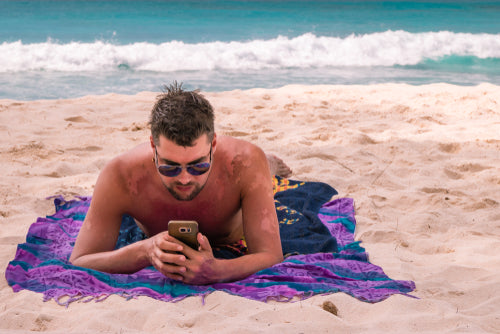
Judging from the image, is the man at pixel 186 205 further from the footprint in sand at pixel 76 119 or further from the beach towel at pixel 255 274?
the footprint in sand at pixel 76 119

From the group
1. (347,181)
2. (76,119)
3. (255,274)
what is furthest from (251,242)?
(76,119)

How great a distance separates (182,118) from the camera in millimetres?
2391

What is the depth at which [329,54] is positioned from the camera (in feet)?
49.5

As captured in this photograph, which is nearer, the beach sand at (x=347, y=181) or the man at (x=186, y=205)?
the beach sand at (x=347, y=181)

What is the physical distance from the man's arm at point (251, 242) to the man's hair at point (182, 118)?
43cm

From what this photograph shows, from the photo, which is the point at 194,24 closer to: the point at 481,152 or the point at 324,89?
the point at 324,89

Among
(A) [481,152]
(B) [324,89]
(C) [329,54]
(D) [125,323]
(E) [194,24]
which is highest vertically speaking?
(E) [194,24]

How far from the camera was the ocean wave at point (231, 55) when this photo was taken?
13.3m

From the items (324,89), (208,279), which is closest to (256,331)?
(208,279)

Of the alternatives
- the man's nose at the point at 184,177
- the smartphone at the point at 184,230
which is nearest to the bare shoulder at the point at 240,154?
the man's nose at the point at 184,177

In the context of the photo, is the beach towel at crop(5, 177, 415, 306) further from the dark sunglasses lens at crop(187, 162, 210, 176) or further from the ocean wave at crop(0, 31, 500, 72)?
the ocean wave at crop(0, 31, 500, 72)

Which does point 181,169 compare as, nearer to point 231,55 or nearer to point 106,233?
point 106,233

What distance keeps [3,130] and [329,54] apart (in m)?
11.0

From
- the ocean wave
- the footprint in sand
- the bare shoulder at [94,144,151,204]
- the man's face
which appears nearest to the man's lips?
the man's face
